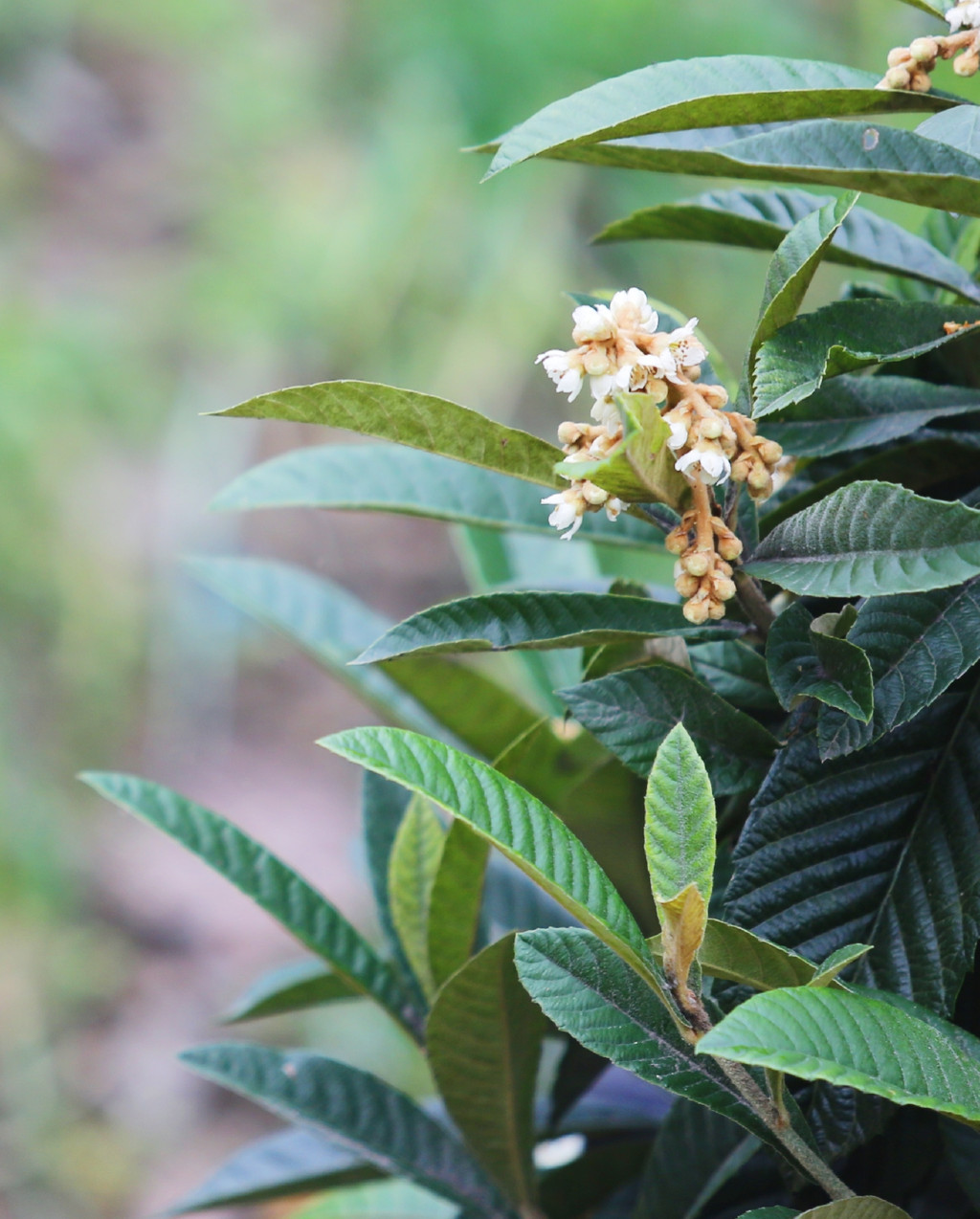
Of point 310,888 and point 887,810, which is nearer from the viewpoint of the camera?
point 887,810

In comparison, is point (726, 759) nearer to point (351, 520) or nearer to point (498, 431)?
point (498, 431)

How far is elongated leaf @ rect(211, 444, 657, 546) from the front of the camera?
0.48 meters

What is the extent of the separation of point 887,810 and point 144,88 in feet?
10.3

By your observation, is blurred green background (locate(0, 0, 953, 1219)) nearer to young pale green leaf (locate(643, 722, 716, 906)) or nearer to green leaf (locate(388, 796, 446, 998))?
green leaf (locate(388, 796, 446, 998))

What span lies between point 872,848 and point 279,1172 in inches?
14.9

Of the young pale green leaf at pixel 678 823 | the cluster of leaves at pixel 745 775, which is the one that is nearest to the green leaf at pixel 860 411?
the cluster of leaves at pixel 745 775

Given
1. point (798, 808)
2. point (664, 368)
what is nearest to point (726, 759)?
point (798, 808)

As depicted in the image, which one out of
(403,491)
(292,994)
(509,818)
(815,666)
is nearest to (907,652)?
(815,666)

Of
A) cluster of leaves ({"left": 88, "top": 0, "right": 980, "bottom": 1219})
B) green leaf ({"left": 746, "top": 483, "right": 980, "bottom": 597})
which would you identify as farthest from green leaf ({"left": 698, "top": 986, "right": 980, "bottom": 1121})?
green leaf ({"left": 746, "top": 483, "right": 980, "bottom": 597})

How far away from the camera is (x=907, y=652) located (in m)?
0.34

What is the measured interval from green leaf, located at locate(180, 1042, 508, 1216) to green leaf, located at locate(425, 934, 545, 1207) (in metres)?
0.02

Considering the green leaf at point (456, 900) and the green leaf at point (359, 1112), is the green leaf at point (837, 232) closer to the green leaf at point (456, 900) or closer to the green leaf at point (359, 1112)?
the green leaf at point (456, 900)

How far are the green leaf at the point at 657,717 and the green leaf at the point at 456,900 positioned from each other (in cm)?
8

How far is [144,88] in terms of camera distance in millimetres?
2998
